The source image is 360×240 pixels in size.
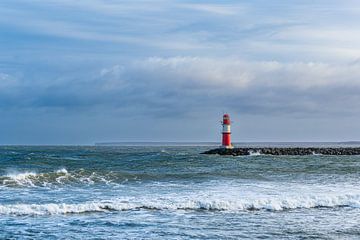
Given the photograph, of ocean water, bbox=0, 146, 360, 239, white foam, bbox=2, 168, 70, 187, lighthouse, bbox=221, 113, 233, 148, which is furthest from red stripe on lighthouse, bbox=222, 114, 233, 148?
white foam, bbox=2, 168, 70, 187

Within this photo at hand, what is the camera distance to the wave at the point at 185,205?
49.7 ft

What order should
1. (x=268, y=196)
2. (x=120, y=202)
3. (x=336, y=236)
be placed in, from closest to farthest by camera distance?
(x=336, y=236), (x=120, y=202), (x=268, y=196)

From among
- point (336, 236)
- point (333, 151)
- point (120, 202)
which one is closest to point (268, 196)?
point (120, 202)

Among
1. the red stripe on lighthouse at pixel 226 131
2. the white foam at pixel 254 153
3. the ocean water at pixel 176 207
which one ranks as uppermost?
the red stripe on lighthouse at pixel 226 131

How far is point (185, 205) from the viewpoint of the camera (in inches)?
640

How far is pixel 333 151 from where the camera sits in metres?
59.7

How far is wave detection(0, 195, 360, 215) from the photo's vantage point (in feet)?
49.7

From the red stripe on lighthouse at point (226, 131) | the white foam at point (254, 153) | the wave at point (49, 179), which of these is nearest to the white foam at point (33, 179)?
the wave at point (49, 179)

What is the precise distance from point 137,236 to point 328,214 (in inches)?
228

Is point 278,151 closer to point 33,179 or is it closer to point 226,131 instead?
point 226,131

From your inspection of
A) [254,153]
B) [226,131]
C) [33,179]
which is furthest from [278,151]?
[33,179]

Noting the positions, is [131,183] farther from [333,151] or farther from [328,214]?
[333,151]

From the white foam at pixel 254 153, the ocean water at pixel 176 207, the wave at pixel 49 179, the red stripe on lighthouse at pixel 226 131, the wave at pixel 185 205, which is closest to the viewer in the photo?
the ocean water at pixel 176 207

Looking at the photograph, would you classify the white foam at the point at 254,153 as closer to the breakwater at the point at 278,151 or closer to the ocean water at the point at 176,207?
the breakwater at the point at 278,151
